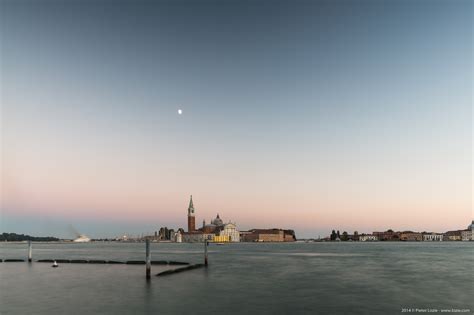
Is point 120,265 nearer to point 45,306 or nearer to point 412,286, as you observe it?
point 45,306

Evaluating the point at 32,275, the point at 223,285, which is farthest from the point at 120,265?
the point at 223,285

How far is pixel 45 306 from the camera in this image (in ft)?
102

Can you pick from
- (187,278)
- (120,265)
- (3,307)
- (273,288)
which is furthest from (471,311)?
(120,265)

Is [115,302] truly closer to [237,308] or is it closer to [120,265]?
[237,308]

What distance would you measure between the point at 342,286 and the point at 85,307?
26096 millimetres

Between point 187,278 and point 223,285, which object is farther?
point 187,278

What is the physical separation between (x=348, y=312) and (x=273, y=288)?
42.2ft

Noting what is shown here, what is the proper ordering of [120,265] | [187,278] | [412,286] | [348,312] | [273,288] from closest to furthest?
1. [348,312]
2. [273,288]
3. [412,286]
4. [187,278]
5. [120,265]

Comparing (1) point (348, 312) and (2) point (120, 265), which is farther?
A: (2) point (120, 265)

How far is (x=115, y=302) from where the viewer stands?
108 feet

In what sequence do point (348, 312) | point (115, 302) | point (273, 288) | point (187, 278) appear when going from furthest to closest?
1. point (187, 278)
2. point (273, 288)
3. point (115, 302)
4. point (348, 312)

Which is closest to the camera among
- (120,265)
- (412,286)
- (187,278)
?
(412,286)

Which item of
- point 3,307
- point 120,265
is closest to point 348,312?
point 3,307

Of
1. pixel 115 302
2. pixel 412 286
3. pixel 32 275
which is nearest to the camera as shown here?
pixel 115 302
